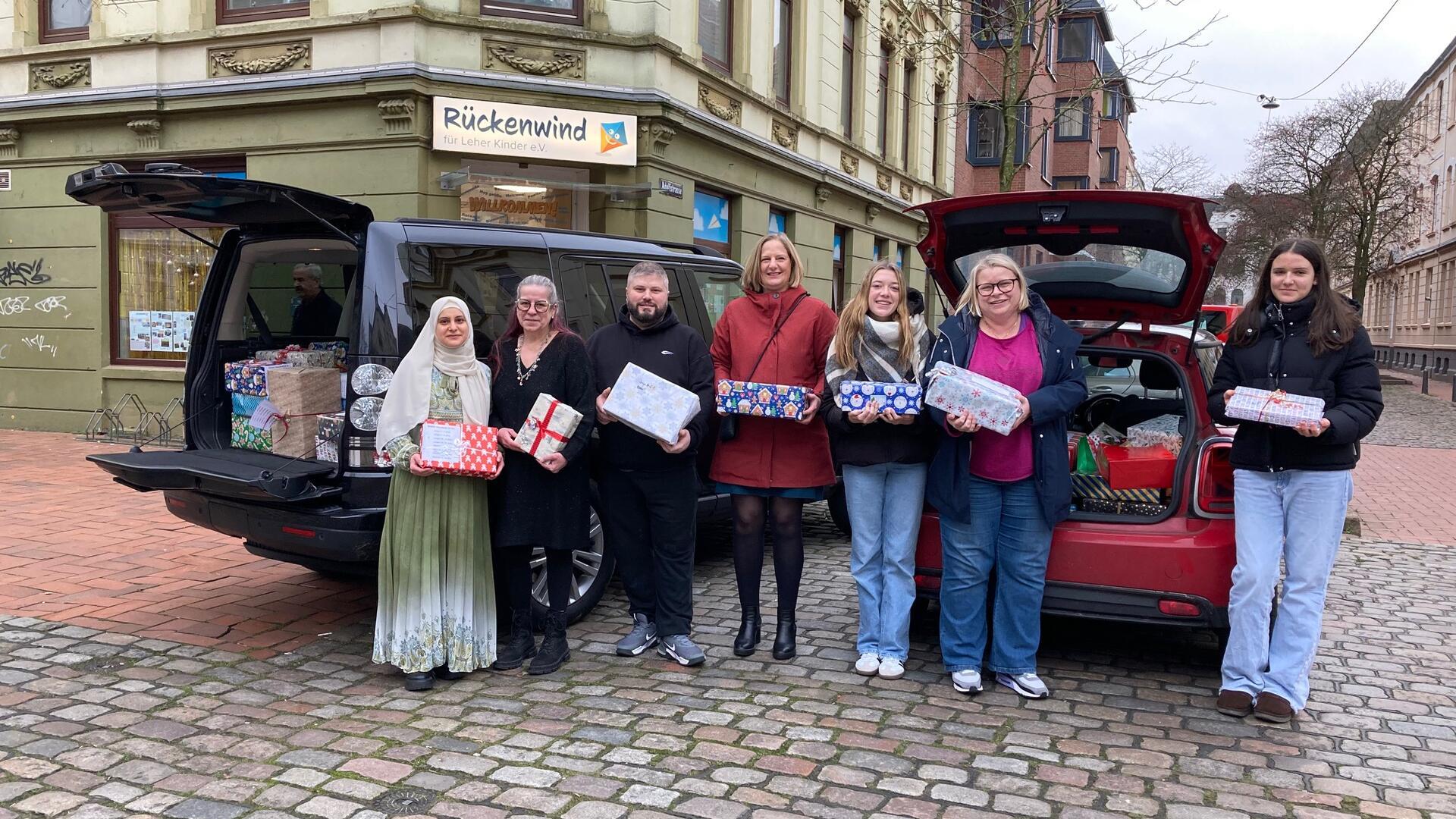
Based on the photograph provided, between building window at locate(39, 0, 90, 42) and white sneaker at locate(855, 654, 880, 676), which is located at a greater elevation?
building window at locate(39, 0, 90, 42)

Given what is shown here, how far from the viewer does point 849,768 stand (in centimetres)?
369

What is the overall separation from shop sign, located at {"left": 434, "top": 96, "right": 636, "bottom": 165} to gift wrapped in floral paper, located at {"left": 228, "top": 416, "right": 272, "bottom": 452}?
6679 mm

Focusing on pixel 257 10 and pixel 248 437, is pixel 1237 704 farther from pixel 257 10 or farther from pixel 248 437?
pixel 257 10

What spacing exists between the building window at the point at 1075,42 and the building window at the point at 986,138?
39.6 ft

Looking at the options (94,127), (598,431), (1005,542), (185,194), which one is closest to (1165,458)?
(1005,542)

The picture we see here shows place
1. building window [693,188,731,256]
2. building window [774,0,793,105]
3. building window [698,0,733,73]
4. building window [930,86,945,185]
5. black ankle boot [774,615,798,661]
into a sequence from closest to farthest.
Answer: black ankle boot [774,615,798,661]
building window [693,188,731,256]
building window [698,0,733,73]
building window [774,0,793,105]
building window [930,86,945,185]

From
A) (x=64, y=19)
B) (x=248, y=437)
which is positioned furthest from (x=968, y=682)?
(x=64, y=19)

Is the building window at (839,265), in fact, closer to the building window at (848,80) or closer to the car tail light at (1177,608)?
the building window at (848,80)

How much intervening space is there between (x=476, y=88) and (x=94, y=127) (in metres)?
5.28

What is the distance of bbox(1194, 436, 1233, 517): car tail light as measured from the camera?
450 cm

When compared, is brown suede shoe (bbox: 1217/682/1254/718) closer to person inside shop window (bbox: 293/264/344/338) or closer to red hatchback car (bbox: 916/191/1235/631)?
red hatchback car (bbox: 916/191/1235/631)

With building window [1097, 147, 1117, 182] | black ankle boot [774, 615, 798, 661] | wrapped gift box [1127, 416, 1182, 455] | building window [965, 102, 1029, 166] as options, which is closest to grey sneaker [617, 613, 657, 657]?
black ankle boot [774, 615, 798, 661]

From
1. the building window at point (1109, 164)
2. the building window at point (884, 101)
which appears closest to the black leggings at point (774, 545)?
the building window at point (884, 101)

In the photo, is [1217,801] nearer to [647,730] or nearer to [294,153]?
[647,730]
